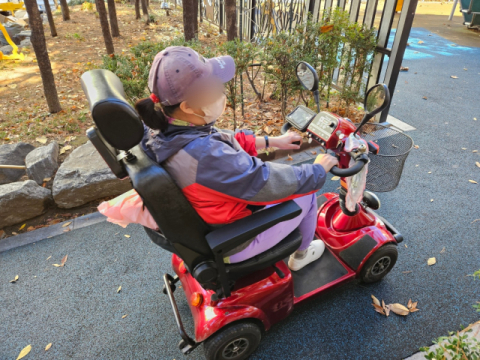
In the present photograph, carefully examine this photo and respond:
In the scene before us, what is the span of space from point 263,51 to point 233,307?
3.31 metres

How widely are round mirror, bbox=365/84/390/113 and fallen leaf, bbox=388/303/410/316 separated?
1424 millimetres

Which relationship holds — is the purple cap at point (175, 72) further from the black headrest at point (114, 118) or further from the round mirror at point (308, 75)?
the round mirror at point (308, 75)

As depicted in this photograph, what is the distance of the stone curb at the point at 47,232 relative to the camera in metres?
3.03

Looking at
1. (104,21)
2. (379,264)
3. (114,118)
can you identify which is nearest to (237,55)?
(379,264)

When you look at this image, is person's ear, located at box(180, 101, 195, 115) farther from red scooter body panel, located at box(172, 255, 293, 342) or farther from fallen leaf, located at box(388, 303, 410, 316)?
fallen leaf, located at box(388, 303, 410, 316)

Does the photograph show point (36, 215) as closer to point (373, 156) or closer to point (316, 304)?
point (316, 304)

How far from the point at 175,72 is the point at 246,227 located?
759 millimetres

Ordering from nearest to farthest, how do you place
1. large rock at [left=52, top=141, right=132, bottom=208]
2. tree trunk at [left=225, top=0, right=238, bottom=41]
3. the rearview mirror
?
the rearview mirror → large rock at [left=52, top=141, right=132, bottom=208] → tree trunk at [left=225, top=0, right=238, bottom=41]

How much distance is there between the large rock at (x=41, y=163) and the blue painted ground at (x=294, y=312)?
37.4 inches

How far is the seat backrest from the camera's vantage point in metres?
1.12

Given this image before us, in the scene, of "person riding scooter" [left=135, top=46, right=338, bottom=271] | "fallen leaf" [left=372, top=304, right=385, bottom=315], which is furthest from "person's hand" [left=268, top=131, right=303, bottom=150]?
"fallen leaf" [left=372, top=304, right=385, bottom=315]

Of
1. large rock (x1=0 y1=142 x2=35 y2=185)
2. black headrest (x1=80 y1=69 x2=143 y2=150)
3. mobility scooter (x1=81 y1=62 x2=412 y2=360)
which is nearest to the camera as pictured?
black headrest (x1=80 y1=69 x2=143 y2=150)

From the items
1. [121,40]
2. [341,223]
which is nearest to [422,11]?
[121,40]

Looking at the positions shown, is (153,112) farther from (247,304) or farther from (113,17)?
(113,17)
